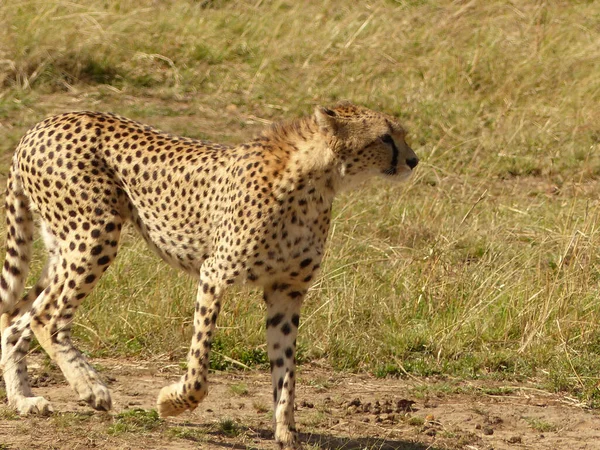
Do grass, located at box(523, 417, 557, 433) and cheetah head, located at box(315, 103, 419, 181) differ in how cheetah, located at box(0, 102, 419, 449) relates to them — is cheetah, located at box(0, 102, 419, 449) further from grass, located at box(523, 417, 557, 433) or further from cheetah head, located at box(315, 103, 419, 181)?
grass, located at box(523, 417, 557, 433)

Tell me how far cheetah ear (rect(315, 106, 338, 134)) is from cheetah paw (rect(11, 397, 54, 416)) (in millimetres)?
1466

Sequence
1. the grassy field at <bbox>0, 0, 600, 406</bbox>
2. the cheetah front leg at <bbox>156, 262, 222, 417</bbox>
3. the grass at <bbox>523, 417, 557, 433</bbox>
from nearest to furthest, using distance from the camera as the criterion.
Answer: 1. the cheetah front leg at <bbox>156, 262, 222, 417</bbox>
2. the grass at <bbox>523, 417, 557, 433</bbox>
3. the grassy field at <bbox>0, 0, 600, 406</bbox>

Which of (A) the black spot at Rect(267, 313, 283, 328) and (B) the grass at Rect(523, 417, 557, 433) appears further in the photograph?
(B) the grass at Rect(523, 417, 557, 433)

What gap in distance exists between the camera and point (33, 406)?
468 cm

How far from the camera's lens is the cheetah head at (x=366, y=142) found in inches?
177

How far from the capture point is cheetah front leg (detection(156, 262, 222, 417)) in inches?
→ 173

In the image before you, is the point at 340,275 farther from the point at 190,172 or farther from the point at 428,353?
the point at 190,172

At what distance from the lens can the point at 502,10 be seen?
394 inches

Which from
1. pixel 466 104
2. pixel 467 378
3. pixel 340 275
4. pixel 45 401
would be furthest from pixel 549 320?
pixel 466 104

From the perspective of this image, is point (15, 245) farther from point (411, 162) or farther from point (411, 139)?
point (411, 139)

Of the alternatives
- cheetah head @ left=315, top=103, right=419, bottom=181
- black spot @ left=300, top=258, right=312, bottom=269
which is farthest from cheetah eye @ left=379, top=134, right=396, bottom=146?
black spot @ left=300, top=258, right=312, bottom=269

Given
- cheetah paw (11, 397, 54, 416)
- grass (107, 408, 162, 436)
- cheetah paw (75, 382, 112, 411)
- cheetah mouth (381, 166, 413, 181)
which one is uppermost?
cheetah mouth (381, 166, 413, 181)

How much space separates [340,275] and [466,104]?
9.59 feet

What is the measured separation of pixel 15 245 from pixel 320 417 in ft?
4.55
